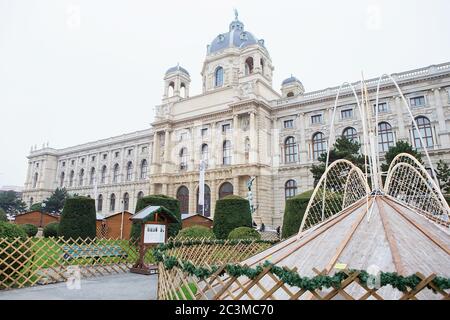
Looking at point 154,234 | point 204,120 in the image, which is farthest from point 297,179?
point 154,234

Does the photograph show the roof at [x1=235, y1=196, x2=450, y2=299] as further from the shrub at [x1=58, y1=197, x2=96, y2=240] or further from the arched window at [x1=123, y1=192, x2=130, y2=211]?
the arched window at [x1=123, y1=192, x2=130, y2=211]

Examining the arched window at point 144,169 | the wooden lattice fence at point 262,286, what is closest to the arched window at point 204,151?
the arched window at point 144,169

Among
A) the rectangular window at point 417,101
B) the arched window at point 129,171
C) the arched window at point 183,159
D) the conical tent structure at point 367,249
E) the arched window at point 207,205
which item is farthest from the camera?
the arched window at point 129,171

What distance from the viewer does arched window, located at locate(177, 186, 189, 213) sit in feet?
134

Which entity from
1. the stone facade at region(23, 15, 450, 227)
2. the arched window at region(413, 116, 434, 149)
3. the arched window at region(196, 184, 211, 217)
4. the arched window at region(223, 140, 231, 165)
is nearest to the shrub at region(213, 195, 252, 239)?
the stone facade at region(23, 15, 450, 227)

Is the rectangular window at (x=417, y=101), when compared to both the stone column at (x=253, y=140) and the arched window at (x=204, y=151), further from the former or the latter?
the arched window at (x=204, y=151)

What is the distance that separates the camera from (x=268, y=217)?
115 ft

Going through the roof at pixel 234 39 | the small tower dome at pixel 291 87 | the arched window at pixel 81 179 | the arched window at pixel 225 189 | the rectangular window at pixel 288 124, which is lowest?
the arched window at pixel 225 189

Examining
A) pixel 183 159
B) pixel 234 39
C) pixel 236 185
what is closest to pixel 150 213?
pixel 236 185

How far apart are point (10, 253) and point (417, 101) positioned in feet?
114

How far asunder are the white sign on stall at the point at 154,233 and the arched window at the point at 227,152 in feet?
84.9

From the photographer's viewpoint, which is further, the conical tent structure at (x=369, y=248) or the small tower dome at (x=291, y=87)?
the small tower dome at (x=291, y=87)

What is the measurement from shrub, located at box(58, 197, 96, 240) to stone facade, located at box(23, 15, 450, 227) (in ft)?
59.3

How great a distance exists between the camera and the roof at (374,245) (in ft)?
17.3
